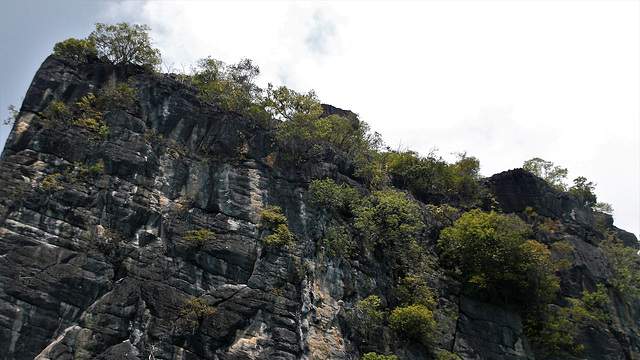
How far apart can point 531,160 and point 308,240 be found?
25.7 metres

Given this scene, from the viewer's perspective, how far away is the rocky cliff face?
17984mm

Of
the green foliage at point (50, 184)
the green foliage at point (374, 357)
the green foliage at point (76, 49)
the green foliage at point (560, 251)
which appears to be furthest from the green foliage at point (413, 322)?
the green foliage at point (76, 49)

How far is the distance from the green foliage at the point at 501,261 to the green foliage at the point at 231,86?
13503 millimetres

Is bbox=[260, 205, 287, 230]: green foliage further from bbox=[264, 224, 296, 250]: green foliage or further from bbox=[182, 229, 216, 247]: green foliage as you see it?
bbox=[182, 229, 216, 247]: green foliage

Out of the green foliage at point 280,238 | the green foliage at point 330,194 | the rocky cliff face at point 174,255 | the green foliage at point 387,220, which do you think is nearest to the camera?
the rocky cliff face at point 174,255

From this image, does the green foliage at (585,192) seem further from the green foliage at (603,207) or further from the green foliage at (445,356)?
the green foliage at (445,356)

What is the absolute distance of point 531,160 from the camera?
4041 cm

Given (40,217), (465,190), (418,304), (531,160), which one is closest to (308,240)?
(418,304)

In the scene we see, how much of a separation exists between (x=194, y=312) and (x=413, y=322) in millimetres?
9917

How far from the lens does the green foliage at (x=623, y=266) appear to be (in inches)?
1181

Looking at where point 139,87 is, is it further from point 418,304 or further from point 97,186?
point 418,304

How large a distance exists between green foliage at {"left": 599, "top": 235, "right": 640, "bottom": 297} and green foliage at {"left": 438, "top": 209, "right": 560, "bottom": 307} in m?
5.81

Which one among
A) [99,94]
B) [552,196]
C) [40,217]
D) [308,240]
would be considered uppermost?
[552,196]

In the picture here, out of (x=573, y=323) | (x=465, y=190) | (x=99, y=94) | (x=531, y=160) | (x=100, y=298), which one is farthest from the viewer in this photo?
(x=531, y=160)
